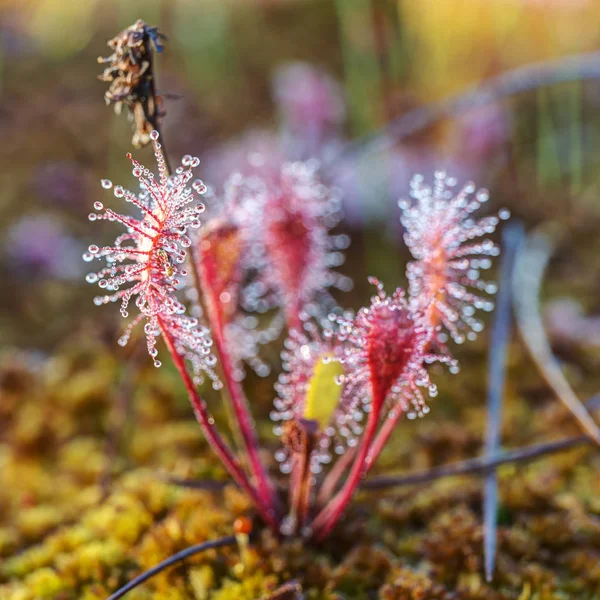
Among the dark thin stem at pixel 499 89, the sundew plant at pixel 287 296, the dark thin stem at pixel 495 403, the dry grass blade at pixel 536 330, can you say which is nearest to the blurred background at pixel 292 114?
the dark thin stem at pixel 499 89

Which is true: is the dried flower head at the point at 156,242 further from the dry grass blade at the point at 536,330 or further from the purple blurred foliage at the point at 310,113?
the purple blurred foliage at the point at 310,113

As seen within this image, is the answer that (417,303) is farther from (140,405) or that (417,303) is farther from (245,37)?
(245,37)

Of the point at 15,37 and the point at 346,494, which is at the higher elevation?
the point at 15,37

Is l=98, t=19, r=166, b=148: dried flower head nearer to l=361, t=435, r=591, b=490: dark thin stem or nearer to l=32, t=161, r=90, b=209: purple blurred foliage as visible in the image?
l=361, t=435, r=591, b=490: dark thin stem

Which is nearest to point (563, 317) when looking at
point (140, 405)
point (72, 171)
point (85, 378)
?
point (140, 405)

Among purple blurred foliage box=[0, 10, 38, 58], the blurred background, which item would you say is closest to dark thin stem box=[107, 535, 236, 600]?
the blurred background

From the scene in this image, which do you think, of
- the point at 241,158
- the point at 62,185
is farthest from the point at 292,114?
the point at 62,185

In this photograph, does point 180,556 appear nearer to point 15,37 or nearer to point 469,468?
point 469,468
